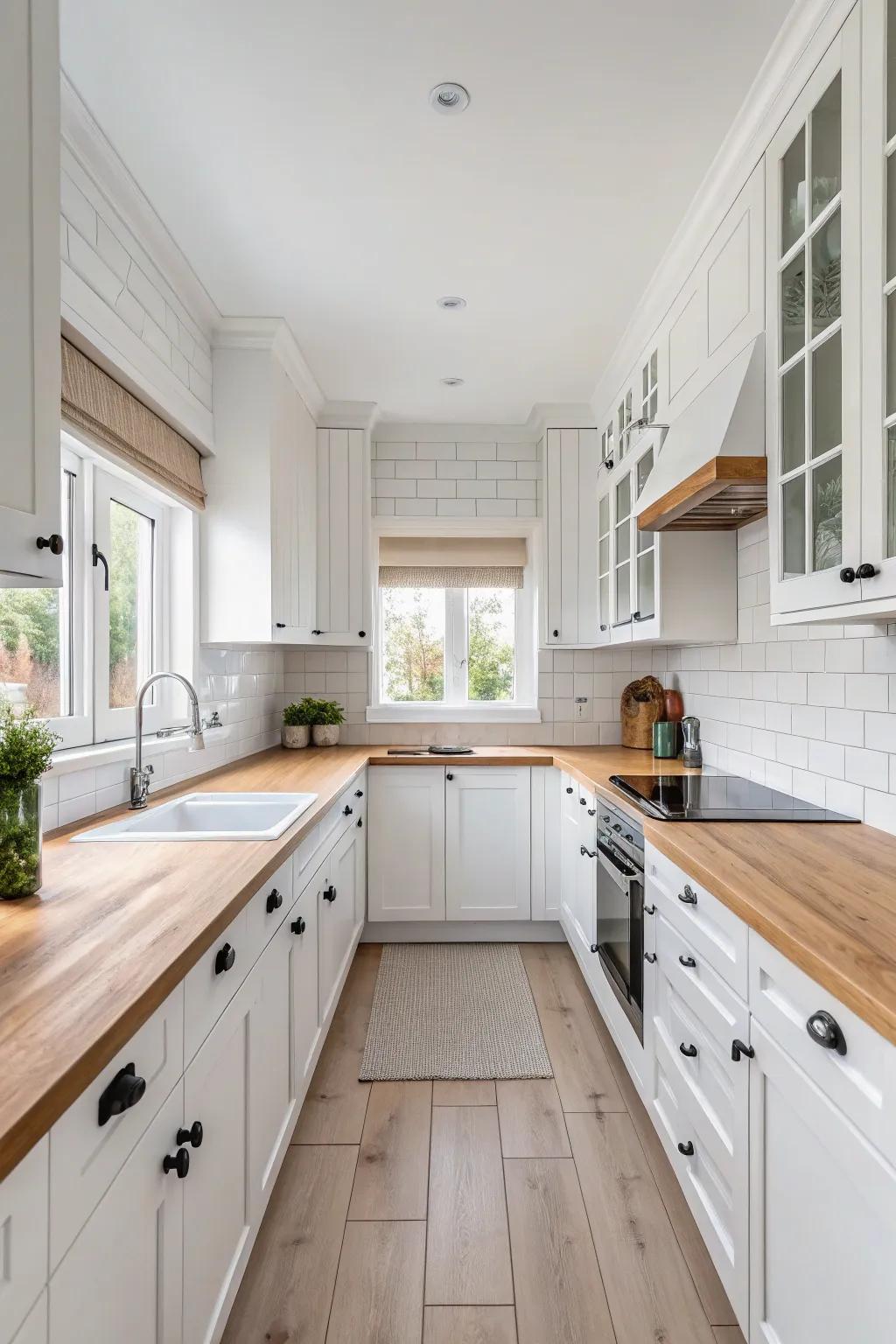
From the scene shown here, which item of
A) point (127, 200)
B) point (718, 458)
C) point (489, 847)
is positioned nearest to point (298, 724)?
point (489, 847)

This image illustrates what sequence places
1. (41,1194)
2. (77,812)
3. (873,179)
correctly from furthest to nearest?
(77,812), (873,179), (41,1194)

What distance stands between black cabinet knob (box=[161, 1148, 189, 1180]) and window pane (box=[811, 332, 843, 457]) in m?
1.66

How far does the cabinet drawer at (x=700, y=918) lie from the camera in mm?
1334

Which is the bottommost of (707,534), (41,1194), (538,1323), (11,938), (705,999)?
(538,1323)

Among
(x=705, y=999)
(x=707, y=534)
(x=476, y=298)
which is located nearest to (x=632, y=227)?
(x=476, y=298)

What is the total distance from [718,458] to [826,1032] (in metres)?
1.26

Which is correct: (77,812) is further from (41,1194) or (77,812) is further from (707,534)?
(707,534)

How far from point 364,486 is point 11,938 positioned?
2965 mm

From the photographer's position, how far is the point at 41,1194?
2.35ft

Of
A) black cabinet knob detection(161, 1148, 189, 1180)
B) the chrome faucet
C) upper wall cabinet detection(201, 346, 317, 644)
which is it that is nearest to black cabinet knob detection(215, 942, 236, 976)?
black cabinet knob detection(161, 1148, 189, 1180)

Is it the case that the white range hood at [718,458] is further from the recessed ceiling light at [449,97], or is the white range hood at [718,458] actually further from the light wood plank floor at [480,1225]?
the light wood plank floor at [480,1225]

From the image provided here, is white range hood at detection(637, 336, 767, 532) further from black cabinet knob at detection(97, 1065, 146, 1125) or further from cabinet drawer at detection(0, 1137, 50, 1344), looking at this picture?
cabinet drawer at detection(0, 1137, 50, 1344)

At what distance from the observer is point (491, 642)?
160 inches

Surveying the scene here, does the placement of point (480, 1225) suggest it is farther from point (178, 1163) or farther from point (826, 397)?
point (826, 397)
